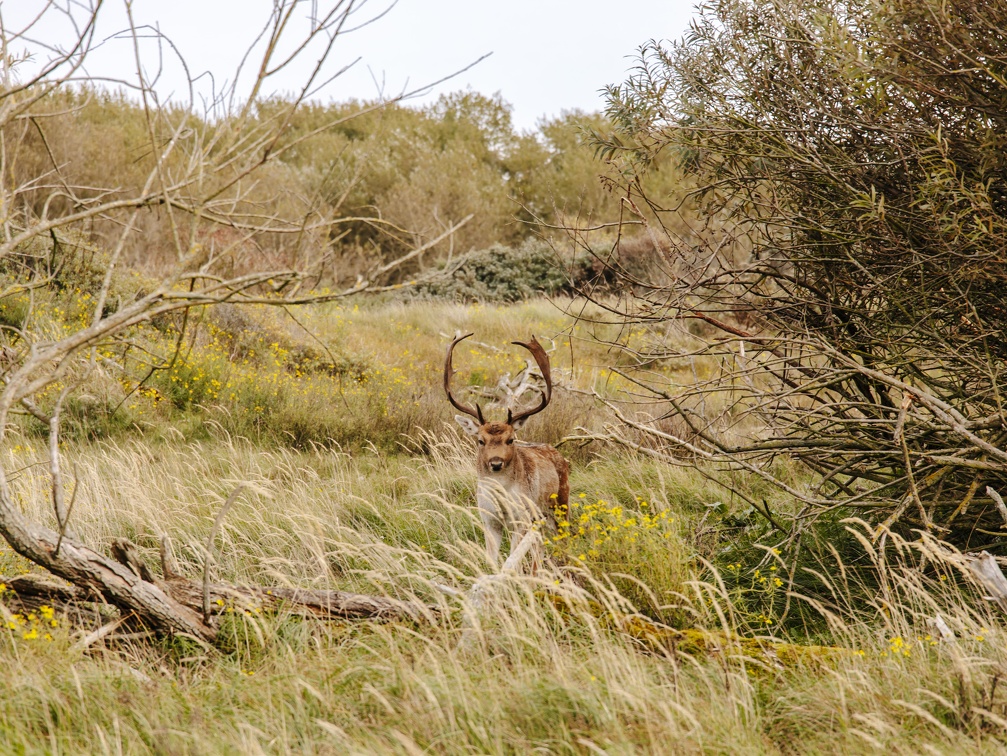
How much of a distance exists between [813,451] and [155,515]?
14.6 ft

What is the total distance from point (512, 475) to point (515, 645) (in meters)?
2.28

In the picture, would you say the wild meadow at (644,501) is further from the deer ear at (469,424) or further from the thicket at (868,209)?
the deer ear at (469,424)

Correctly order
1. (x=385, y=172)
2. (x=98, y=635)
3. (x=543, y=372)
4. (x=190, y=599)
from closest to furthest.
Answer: (x=98, y=635) < (x=190, y=599) < (x=543, y=372) < (x=385, y=172)

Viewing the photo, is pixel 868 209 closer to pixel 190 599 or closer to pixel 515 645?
pixel 515 645

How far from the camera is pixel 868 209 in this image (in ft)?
14.8

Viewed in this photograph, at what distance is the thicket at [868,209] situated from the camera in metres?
4.07

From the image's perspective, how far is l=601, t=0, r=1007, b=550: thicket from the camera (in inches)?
160

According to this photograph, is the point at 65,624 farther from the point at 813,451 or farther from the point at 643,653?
the point at 813,451

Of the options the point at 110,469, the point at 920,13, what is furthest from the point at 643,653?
the point at 110,469

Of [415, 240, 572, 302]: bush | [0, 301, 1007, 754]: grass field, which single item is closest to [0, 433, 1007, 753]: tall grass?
[0, 301, 1007, 754]: grass field

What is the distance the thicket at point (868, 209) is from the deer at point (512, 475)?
1.16m

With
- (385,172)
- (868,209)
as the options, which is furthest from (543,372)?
(385,172)

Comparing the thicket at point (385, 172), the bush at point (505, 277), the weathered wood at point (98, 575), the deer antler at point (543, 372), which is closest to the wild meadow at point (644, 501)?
the weathered wood at point (98, 575)

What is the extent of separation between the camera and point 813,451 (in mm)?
5152
